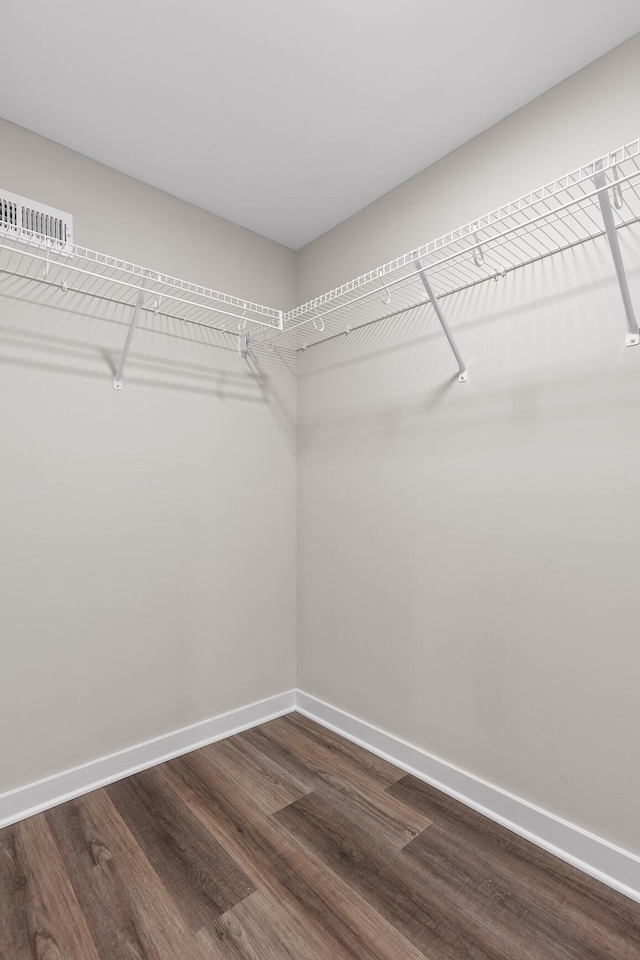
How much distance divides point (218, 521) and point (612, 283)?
5.89 ft

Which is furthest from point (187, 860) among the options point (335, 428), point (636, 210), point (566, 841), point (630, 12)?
point (630, 12)

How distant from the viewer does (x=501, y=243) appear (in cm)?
163

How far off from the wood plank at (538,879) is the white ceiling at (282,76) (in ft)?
8.24

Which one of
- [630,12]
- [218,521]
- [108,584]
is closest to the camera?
[630,12]

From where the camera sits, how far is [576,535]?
1559 mm

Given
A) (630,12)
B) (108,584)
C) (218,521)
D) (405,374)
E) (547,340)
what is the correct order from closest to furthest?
1. (630,12)
2. (547,340)
3. (108,584)
4. (405,374)
5. (218,521)

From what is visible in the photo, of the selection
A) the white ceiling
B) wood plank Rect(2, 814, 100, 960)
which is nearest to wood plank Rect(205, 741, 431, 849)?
wood plank Rect(2, 814, 100, 960)

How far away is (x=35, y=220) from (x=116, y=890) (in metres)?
2.23

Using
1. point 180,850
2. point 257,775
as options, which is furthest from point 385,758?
point 180,850

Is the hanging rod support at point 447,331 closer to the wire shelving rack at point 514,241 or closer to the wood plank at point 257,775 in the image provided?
the wire shelving rack at point 514,241

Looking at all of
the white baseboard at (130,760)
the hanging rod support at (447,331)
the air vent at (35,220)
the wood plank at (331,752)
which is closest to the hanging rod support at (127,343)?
the air vent at (35,220)

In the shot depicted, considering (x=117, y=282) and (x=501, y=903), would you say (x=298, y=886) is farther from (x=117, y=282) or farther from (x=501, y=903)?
(x=117, y=282)

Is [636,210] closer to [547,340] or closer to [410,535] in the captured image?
[547,340]

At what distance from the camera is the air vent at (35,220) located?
5.64 feet
